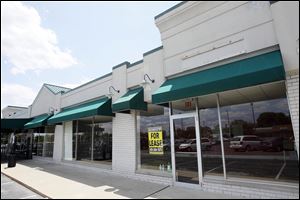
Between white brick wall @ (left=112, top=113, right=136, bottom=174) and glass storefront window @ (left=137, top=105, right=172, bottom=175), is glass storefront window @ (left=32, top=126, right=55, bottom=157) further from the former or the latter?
glass storefront window @ (left=137, top=105, right=172, bottom=175)

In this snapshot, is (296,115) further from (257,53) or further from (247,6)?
(247,6)

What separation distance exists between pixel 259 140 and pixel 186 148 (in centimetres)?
275

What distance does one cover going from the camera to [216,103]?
741cm

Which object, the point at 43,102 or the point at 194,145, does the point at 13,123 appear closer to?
the point at 43,102

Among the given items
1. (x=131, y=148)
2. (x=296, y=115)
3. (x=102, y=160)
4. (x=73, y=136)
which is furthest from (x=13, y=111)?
(x=296, y=115)

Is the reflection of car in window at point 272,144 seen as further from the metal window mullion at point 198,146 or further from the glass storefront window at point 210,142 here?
the metal window mullion at point 198,146

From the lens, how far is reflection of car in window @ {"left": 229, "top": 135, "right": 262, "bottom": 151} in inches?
305

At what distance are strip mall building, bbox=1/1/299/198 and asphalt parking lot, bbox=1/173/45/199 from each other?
3441mm

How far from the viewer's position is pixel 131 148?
29.8 ft

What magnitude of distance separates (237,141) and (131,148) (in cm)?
430

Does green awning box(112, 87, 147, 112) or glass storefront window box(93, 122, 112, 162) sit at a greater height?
green awning box(112, 87, 147, 112)

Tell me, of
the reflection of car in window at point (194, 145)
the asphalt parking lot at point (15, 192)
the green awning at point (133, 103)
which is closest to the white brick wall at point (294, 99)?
the reflection of car in window at point (194, 145)

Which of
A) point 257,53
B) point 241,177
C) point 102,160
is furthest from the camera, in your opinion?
point 102,160

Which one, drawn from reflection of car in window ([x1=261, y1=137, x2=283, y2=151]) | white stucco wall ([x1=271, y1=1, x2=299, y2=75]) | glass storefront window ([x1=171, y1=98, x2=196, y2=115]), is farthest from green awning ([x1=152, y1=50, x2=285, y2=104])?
reflection of car in window ([x1=261, y1=137, x2=283, y2=151])
